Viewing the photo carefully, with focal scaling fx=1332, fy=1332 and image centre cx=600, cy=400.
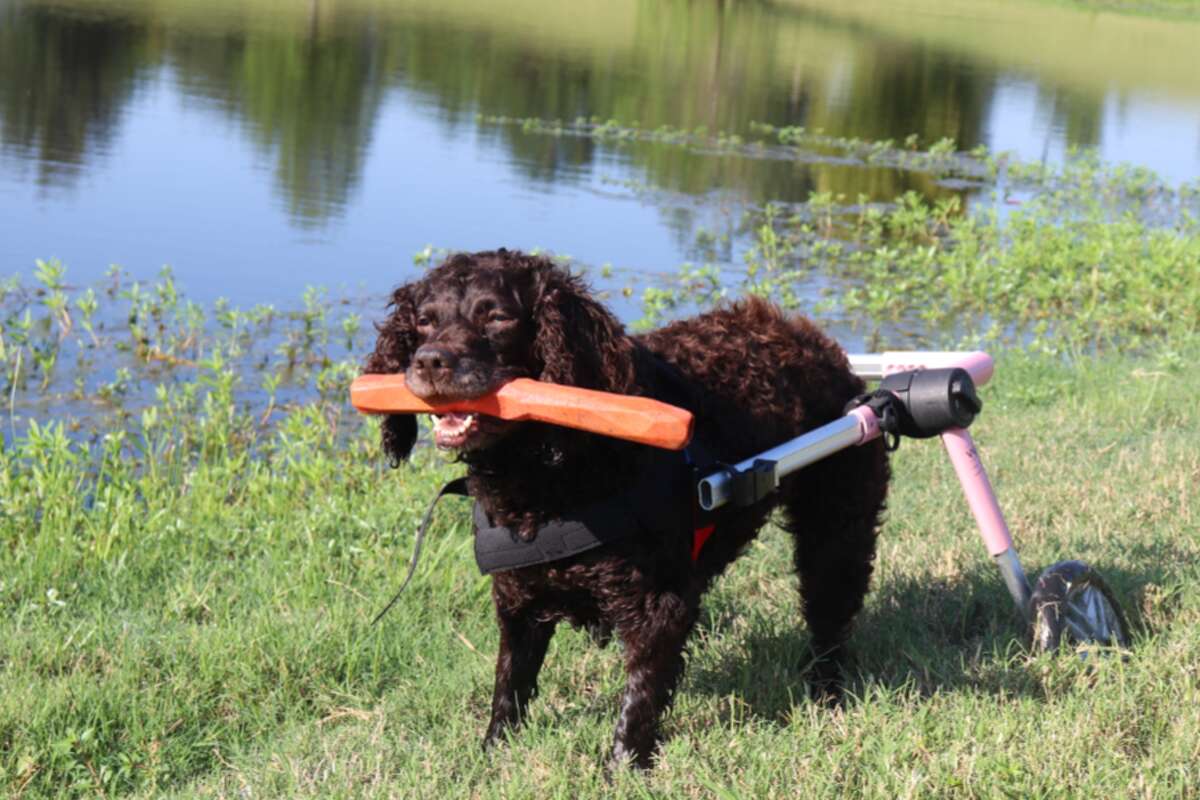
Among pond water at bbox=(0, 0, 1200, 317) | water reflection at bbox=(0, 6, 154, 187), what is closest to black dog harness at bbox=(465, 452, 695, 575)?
pond water at bbox=(0, 0, 1200, 317)

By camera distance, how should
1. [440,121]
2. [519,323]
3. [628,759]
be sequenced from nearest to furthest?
[519,323]
[628,759]
[440,121]

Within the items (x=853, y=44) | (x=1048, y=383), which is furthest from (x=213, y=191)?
(x=853, y=44)

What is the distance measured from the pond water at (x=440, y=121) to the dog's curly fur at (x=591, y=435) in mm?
6775

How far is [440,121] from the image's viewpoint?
62.4 ft

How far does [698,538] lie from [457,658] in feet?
4.07

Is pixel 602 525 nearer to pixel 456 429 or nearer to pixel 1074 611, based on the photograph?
pixel 456 429

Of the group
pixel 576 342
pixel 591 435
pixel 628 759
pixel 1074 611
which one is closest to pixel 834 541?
pixel 1074 611

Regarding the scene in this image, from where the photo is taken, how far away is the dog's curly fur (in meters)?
3.64

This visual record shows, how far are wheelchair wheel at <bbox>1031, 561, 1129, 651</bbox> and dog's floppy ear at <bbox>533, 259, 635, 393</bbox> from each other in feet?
5.96

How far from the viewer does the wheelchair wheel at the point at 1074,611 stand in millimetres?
4492

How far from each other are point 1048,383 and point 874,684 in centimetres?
513

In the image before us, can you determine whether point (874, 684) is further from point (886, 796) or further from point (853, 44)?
point (853, 44)

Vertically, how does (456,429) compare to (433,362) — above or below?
below

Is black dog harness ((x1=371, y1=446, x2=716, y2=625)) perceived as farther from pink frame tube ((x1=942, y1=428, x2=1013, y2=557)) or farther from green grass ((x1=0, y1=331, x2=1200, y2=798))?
pink frame tube ((x1=942, y1=428, x2=1013, y2=557))
